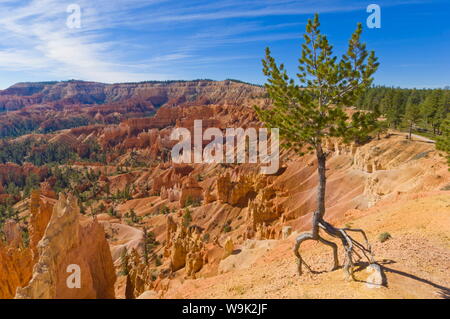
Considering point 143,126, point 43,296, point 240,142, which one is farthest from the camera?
point 143,126

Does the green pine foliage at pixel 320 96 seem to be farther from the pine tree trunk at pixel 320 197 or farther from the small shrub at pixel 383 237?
the small shrub at pixel 383 237

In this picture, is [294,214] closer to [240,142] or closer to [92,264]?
[92,264]

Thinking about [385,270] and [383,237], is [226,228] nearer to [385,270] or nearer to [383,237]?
[383,237]

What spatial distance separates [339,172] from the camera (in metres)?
41.5

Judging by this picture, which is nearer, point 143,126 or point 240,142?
point 240,142

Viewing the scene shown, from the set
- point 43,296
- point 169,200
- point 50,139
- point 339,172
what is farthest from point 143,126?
point 43,296

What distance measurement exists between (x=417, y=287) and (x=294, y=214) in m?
28.0

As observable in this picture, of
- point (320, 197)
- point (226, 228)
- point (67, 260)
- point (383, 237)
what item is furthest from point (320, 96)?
point (226, 228)

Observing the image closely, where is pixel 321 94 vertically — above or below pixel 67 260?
above

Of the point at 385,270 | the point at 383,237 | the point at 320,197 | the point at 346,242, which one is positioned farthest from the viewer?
the point at 383,237

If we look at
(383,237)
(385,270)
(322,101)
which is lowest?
(383,237)

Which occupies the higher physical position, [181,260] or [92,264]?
[92,264]

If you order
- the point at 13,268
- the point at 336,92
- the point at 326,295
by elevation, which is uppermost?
the point at 336,92

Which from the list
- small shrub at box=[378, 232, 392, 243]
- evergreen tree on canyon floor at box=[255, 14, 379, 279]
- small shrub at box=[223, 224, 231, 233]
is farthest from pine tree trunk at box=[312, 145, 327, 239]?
small shrub at box=[223, 224, 231, 233]
